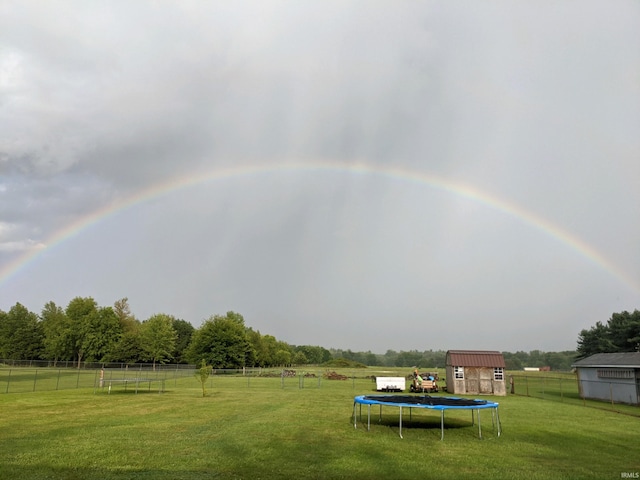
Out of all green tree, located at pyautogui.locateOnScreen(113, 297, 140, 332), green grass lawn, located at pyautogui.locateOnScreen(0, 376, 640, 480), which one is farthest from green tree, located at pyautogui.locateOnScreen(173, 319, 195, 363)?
green grass lawn, located at pyautogui.locateOnScreen(0, 376, 640, 480)

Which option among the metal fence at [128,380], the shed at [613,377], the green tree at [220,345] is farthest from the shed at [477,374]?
the green tree at [220,345]

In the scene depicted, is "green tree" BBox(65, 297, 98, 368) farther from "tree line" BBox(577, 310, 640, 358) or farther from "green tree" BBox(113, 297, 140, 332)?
"tree line" BBox(577, 310, 640, 358)

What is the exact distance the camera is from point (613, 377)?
109 feet

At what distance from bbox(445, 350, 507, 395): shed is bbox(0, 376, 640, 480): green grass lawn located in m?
17.2

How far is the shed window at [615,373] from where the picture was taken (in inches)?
1238

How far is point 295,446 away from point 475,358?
30977 millimetres

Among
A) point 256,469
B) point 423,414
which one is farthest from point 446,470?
point 423,414

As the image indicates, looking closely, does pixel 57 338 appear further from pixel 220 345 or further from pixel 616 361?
pixel 616 361

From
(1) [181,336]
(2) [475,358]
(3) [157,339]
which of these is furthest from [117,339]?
(2) [475,358]

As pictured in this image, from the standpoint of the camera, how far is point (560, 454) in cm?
1275

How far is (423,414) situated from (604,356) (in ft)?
81.9

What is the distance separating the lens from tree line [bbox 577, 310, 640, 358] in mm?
65812

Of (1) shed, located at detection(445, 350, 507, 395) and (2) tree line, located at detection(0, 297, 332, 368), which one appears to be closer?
(1) shed, located at detection(445, 350, 507, 395)

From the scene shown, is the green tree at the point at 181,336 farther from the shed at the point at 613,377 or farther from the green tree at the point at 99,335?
the shed at the point at 613,377
